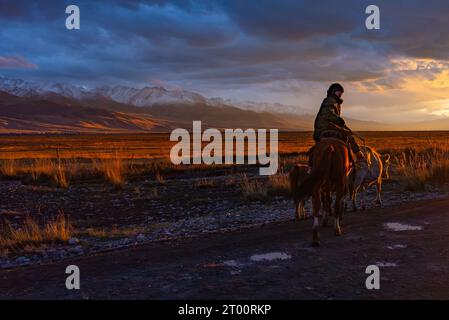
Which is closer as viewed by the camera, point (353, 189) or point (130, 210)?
point (353, 189)

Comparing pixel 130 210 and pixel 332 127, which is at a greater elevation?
pixel 332 127

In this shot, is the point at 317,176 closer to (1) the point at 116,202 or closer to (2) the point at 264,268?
(2) the point at 264,268

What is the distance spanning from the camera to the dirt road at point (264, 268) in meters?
5.85

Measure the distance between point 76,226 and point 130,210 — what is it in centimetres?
256

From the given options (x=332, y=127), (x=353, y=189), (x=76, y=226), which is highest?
(x=332, y=127)

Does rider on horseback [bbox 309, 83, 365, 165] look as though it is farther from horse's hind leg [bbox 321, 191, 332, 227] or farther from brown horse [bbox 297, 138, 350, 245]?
horse's hind leg [bbox 321, 191, 332, 227]

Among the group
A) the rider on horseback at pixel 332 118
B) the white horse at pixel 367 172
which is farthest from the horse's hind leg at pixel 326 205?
the white horse at pixel 367 172

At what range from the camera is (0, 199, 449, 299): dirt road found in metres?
5.85

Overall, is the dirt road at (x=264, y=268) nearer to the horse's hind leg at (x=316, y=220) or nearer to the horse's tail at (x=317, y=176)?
the horse's hind leg at (x=316, y=220)

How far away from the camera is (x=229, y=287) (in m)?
5.97
